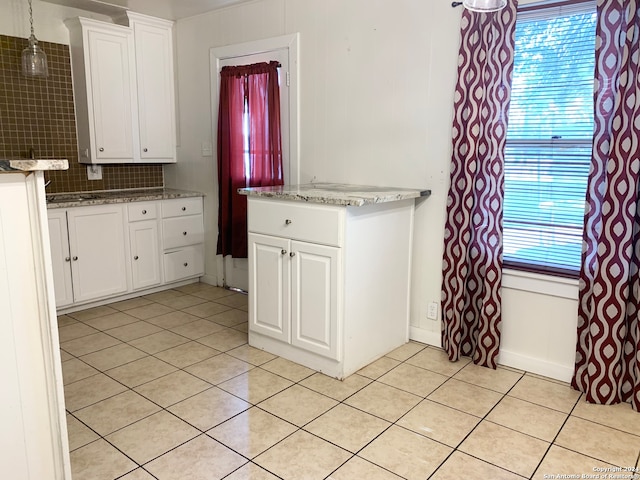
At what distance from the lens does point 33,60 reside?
340cm

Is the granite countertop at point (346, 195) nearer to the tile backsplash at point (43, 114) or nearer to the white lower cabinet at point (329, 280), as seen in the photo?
the white lower cabinet at point (329, 280)

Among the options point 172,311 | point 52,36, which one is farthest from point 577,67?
point 52,36

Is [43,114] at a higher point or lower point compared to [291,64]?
lower

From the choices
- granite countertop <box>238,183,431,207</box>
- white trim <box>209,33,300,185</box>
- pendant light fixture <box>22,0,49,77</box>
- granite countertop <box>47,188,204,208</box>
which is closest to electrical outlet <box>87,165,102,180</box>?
granite countertop <box>47,188,204,208</box>

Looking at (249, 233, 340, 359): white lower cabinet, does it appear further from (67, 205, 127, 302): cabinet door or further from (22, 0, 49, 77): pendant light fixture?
(22, 0, 49, 77): pendant light fixture

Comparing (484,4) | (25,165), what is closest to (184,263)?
(25,165)

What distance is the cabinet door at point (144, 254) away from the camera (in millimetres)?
3949

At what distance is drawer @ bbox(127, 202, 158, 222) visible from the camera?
389cm

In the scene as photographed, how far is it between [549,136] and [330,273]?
1333 millimetres

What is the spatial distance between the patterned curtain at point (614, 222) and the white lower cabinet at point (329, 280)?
997 mm

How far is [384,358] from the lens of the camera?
2.91m

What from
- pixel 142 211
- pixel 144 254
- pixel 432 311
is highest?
pixel 142 211

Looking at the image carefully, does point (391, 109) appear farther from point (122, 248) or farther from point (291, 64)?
point (122, 248)

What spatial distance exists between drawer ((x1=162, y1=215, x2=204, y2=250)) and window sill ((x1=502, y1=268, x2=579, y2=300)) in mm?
2667
